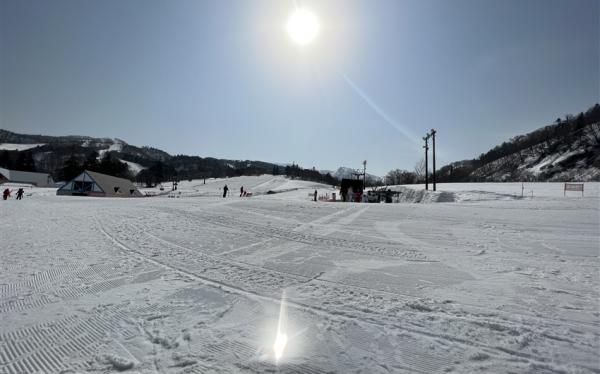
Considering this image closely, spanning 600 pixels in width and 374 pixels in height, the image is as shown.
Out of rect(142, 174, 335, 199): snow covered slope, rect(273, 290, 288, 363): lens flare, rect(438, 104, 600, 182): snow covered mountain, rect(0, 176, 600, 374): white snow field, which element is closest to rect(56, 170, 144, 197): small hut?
rect(142, 174, 335, 199): snow covered slope

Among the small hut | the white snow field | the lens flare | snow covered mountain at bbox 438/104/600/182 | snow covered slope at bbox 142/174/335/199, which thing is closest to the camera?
the white snow field

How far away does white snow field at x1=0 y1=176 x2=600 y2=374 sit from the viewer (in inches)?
118

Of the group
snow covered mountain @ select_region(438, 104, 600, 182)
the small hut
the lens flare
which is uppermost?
snow covered mountain @ select_region(438, 104, 600, 182)

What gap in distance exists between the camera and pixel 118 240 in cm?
880

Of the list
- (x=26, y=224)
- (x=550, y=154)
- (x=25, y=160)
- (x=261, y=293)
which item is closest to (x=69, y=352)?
(x=261, y=293)

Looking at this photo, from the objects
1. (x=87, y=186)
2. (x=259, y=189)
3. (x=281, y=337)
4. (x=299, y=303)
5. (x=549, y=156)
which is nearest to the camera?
(x=281, y=337)

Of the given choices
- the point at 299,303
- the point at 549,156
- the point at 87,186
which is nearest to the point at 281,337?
the point at 299,303

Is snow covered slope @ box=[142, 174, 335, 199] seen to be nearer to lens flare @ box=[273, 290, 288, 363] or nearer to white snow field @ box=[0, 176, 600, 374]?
white snow field @ box=[0, 176, 600, 374]

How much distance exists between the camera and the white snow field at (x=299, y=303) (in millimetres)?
2996

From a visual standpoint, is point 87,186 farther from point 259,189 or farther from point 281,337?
point 281,337

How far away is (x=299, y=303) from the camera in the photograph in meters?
4.36

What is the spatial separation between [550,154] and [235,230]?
158 meters

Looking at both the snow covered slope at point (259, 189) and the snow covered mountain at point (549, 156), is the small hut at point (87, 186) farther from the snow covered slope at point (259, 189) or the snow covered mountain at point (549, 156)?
the snow covered mountain at point (549, 156)

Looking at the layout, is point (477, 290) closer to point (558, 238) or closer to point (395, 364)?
point (395, 364)
